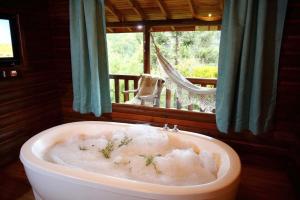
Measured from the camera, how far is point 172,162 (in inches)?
61.1

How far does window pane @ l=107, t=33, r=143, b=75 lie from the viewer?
2.92 metres

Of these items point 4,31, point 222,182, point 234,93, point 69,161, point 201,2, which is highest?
point 201,2

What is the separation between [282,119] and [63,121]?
93.9 inches

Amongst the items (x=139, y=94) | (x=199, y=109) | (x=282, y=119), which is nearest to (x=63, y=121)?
(x=139, y=94)

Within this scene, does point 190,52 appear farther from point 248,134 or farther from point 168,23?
point 248,134

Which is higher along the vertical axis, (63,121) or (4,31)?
(4,31)

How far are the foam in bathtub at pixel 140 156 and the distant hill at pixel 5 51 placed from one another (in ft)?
3.15

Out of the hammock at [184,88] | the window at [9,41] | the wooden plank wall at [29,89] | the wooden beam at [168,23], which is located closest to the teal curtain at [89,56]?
the wooden plank wall at [29,89]

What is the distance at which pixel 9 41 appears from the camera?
2.06 m

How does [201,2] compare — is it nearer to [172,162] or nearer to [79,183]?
[172,162]

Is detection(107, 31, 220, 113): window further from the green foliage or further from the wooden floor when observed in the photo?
the wooden floor

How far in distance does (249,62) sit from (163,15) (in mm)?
1292

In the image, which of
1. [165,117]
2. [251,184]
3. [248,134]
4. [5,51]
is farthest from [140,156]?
[5,51]

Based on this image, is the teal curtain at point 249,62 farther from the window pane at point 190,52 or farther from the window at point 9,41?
the window at point 9,41
